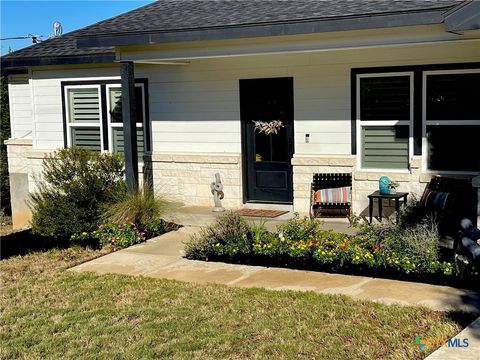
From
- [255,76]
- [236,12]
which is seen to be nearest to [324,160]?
[255,76]

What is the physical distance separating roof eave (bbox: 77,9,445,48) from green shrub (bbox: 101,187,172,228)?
241 cm

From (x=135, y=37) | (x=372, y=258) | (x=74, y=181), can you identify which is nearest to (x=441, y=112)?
Answer: (x=372, y=258)

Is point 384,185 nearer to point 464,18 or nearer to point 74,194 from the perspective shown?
point 464,18

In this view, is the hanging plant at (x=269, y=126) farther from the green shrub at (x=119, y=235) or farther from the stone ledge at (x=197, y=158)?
the green shrub at (x=119, y=235)

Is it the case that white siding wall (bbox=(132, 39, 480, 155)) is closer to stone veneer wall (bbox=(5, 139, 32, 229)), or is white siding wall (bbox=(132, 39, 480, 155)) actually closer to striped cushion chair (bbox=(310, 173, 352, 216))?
striped cushion chair (bbox=(310, 173, 352, 216))

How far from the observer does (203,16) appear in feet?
35.8

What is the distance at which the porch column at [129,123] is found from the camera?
34.4 ft

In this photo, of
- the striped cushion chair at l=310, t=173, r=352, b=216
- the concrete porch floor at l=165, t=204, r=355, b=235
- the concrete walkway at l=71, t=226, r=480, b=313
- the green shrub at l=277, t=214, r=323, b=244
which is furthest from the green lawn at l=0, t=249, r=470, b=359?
the striped cushion chair at l=310, t=173, r=352, b=216

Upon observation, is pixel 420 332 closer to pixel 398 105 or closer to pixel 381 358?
pixel 381 358

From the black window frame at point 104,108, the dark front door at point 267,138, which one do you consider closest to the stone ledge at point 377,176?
the dark front door at point 267,138

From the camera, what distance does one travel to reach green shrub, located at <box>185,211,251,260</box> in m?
8.14

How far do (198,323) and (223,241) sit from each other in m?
2.40

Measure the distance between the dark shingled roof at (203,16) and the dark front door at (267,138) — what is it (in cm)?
148

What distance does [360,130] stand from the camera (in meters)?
10.9
